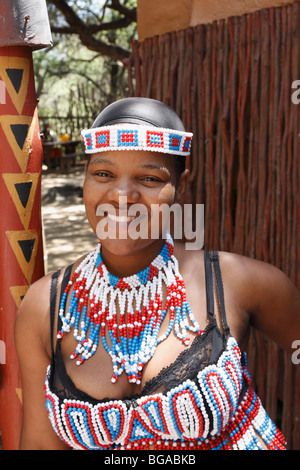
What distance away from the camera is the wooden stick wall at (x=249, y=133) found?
2771mm

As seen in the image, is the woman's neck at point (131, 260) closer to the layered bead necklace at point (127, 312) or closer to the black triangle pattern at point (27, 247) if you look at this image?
the layered bead necklace at point (127, 312)

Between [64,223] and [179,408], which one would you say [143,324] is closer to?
[179,408]

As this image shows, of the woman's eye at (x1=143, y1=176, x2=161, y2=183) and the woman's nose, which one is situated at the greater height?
the woman's eye at (x1=143, y1=176, x2=161, y2=183)

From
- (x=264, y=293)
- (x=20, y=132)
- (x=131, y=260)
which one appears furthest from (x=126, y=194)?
(x=20, y=132)

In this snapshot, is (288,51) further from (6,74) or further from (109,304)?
(109,304)

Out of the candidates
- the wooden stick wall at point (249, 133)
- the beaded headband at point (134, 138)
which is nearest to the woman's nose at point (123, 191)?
the beaded headband at point (134, 138)

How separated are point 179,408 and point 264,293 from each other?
487mm

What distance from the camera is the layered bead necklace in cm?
165

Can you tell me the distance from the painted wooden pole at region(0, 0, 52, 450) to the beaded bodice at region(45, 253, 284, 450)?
1.75ft

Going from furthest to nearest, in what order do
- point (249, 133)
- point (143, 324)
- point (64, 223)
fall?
point (64, 223) → point (249, 133) → point (143, 324)

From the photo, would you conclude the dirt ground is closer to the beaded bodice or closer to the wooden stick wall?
the wooden stick wall

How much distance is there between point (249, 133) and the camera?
9.94ft

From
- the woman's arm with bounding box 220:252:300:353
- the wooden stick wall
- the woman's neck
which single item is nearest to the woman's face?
the woman's neck

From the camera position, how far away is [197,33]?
10.1 ft
